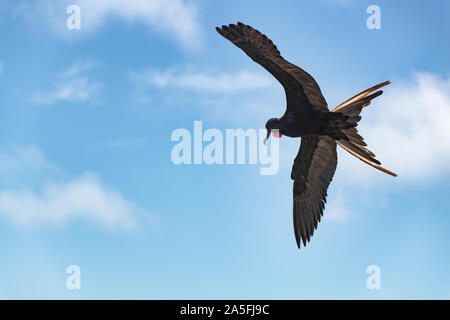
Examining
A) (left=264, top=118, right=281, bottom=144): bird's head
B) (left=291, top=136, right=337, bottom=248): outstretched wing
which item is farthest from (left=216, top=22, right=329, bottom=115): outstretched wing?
(left=291, top=136, right=337, bottom=248): outstretched wing

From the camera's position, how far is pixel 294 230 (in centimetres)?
1089

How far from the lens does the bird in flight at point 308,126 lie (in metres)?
8.48

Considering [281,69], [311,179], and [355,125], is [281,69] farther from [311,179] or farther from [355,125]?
[311,179]

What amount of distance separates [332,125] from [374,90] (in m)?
0.92

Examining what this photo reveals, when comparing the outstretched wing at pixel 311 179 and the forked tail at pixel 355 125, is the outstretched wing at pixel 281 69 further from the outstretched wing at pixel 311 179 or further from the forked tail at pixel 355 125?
the outstretched wing at pixel 311 179

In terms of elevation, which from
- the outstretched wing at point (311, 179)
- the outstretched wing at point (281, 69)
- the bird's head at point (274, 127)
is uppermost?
the outstretched wing at point (281, 69)

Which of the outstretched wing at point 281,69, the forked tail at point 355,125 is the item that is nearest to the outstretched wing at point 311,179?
the forked tail at point 355,125

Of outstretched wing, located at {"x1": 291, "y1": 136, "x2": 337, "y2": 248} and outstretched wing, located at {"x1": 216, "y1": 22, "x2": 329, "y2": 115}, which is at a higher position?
outstretched wing, located at {"x1": 216, "y1": 22, "x2": 329, "y2": 115}

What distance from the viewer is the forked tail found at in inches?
374

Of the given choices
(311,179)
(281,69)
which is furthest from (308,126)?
(311,179)

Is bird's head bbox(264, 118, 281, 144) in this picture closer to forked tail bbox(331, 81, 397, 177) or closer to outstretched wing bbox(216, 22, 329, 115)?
outstretched wing bbox(216, 22, 329, 115)

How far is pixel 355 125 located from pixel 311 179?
6.23ft

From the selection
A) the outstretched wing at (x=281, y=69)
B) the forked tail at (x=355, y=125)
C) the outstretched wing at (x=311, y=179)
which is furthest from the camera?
the outstretched wing at (x=311, y=179)
